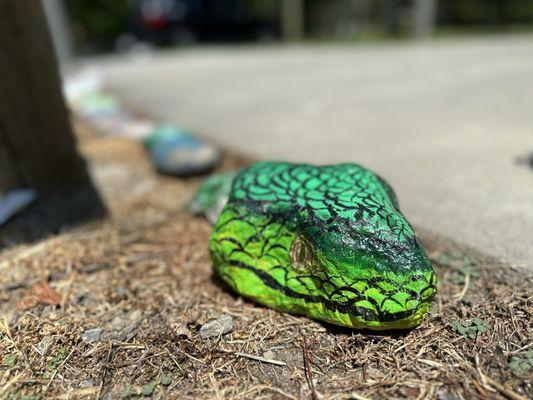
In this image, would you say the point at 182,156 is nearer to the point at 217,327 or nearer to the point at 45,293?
the point at 45,293

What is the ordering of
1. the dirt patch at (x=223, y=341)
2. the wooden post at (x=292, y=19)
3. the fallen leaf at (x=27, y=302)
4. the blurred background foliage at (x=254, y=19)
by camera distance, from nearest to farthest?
the dirt patch at (x=223, y=341) < the fallen leaf at (x=27, y=302) < the blurred background foliage at (x=254, y=19) < the wooden post at (x=292, y=19)

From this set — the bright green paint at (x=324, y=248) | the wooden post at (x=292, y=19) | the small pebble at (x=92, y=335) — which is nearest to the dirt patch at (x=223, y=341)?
the small pebble at (x=92, y=335)

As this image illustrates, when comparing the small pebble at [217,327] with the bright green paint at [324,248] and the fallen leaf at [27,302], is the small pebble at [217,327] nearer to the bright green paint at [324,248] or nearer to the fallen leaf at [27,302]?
the bright green paint at [324,248]

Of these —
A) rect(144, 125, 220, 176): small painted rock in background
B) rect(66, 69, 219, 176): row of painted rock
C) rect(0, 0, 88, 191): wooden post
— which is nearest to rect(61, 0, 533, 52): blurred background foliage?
rect(66, 69, 219, 176): row of painted rock

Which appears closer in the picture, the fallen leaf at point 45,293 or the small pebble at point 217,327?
the small pebble at point 217,327

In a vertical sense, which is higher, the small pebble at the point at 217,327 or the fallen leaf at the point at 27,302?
the fallen leaf at the point at 27,302

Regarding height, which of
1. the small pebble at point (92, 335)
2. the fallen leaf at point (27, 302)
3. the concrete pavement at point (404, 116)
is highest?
the fallen leaf at point (27, 302)

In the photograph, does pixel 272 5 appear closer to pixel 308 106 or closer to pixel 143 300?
pixel 308 106

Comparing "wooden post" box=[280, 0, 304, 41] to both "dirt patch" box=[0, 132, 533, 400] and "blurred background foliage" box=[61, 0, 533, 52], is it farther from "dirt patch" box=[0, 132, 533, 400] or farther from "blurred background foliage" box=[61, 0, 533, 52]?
"dirt patch" box=[0, 132, 533, 400]
